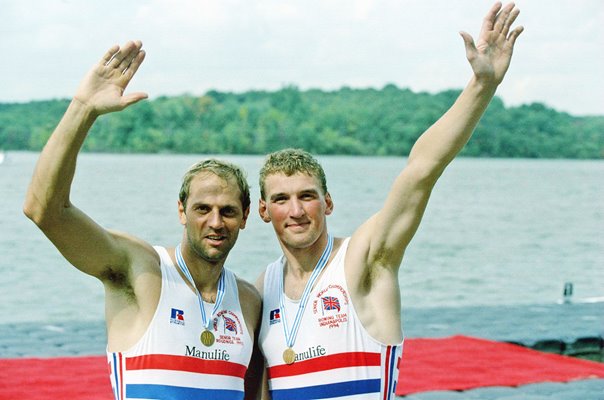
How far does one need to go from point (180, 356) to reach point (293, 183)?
2.57 ft

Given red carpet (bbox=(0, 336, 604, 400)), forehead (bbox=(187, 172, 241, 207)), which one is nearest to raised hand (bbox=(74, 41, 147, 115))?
forehead (bbox=(187, 172, 241, 207))

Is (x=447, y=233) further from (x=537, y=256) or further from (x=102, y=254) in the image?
(x=102, y=254)

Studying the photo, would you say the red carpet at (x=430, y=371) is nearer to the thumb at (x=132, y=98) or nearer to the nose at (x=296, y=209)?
the nose at (x=296, y=209)

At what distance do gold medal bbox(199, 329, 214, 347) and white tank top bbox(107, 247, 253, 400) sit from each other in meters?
0.01

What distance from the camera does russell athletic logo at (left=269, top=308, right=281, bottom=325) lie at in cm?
382

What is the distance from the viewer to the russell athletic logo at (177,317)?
11.9 feet

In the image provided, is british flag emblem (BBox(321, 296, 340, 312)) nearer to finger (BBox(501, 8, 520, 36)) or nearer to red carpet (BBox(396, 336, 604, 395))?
finger (BBox(501, 8, 520, 36))

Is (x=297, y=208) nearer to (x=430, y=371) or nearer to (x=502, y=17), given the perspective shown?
(x=502, y=17)

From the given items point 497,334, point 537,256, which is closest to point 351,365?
point 497,334

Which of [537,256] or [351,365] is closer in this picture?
[351,365]

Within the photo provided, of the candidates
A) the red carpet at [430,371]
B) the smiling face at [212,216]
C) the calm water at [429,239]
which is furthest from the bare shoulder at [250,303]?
the calm water at [429,239]

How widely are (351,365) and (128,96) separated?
131 centimetres

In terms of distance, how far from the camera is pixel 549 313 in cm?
1012

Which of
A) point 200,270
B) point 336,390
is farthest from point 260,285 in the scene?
point 336,390
